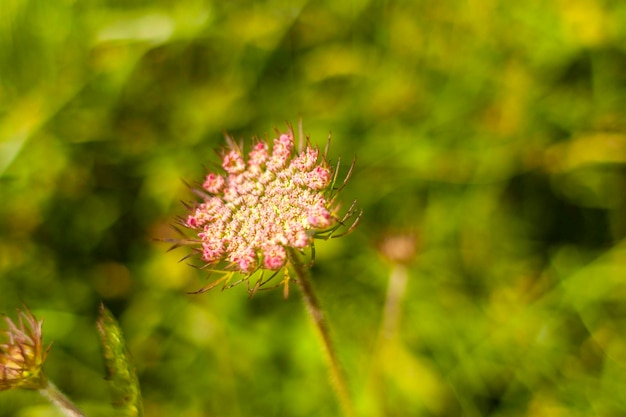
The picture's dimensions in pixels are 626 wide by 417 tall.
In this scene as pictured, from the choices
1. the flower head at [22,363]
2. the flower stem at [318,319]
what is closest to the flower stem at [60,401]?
the flower head at [22,363]

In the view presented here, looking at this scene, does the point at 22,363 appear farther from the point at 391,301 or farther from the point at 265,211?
the point at 391,301

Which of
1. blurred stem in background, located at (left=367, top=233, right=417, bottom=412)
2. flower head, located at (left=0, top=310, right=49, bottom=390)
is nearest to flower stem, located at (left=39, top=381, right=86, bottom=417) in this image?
flower head, located at (left=0, top=310, right=49, bottom=390)

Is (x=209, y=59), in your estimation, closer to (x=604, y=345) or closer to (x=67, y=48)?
(x=67, y=48)

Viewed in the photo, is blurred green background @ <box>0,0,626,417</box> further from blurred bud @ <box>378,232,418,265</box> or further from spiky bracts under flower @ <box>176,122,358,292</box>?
spiky bracts under flower @ <box>176,122,358,292</box>

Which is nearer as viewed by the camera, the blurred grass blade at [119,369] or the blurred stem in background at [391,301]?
the blurred grass blade at [119,369]

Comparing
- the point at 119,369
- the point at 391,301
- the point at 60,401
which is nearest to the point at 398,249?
the point at 391,301

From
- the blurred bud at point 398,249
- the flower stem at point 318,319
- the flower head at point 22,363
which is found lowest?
the flower stem at point 318,319

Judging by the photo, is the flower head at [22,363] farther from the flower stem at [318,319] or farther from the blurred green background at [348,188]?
the blurred green background at [348,188]
